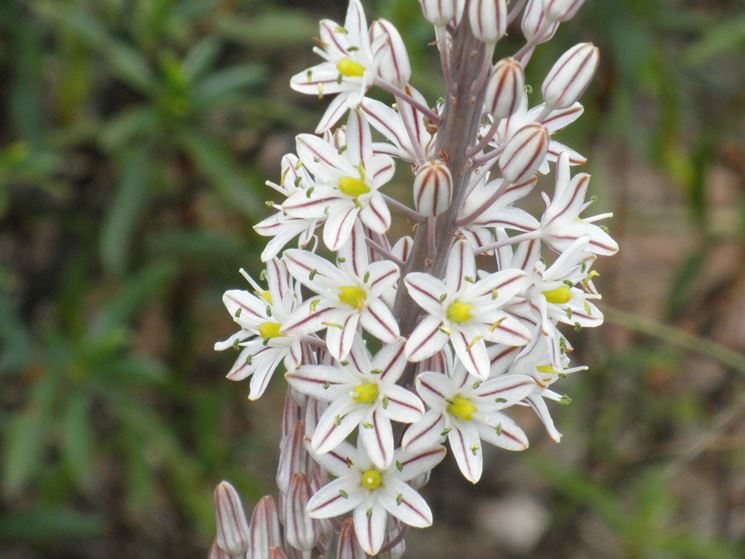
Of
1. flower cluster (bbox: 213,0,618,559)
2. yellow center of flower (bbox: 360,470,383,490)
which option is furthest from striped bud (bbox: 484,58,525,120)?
yellow center of flower (bbox: 360,470,383,490)

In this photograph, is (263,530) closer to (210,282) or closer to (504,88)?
(504,88)

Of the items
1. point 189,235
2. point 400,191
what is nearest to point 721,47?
point 400,191

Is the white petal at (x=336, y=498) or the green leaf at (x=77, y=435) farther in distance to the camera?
the green leaf at (x=77, y=435)

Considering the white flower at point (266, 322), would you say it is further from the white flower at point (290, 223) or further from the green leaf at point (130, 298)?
the green leaf at point (130, 298)

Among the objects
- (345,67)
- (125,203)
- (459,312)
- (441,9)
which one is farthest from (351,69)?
(125,203)

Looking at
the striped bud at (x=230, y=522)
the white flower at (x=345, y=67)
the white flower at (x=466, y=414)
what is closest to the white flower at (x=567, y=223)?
the white flower at (x=466, y=414)
